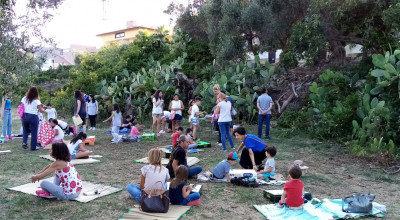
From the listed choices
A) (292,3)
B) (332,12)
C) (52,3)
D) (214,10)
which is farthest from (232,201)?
(214,10)

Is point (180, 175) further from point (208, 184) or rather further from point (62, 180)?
point (62, 180)

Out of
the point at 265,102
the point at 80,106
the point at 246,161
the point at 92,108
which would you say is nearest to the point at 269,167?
the point at 246,161

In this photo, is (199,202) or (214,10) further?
(214,10)

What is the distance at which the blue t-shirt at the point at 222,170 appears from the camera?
253 inches

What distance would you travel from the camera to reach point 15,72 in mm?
5477

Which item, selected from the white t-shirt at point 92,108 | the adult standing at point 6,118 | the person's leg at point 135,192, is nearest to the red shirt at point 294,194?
the person's leg at point 135,192

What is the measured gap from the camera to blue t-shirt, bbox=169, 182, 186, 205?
17.0 feet

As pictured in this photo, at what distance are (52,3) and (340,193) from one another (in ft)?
18.6

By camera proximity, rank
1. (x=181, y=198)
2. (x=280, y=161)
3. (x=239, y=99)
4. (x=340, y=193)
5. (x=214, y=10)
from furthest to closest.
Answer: (x=214, y=10) < (x=239, y=99) < (x=280, y=161) < (x=340, y=193) < (x=181, y=198)

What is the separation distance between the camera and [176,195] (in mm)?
5184

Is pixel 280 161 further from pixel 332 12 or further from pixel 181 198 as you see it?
pixel 332 12

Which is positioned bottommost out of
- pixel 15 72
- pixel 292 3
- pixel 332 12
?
pixel 15 72

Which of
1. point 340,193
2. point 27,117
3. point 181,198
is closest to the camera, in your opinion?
point 181,198

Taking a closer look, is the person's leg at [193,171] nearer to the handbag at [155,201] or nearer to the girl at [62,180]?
the handbag at [155,201]
